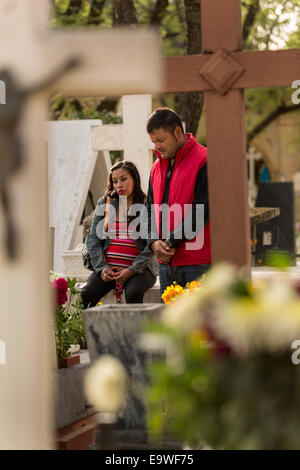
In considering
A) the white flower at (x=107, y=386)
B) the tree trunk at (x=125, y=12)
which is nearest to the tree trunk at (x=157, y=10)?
the tree trunk at (x=125, y=12)

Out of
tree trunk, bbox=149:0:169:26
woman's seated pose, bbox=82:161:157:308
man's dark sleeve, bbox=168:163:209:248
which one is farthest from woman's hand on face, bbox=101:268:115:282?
tree trunk, bbox=149:0:169:26

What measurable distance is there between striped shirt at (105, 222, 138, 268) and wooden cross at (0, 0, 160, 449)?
3136 millimetres

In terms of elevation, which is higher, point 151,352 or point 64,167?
point 64,167

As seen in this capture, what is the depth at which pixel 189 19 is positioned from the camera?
8.64 meters

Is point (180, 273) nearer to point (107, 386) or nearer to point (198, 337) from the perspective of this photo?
point (198, 337)

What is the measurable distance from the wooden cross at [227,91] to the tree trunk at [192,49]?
543cm

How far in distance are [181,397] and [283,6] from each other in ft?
43.0

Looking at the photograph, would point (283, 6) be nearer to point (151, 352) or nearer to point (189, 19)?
point (189, 19)

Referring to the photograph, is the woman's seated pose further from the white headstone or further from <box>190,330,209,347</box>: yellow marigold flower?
the white headstone

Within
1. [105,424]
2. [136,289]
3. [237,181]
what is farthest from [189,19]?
[105,424]

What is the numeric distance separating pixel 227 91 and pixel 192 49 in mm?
5553

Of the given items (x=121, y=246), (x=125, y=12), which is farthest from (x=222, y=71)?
(x=125, y=12)
